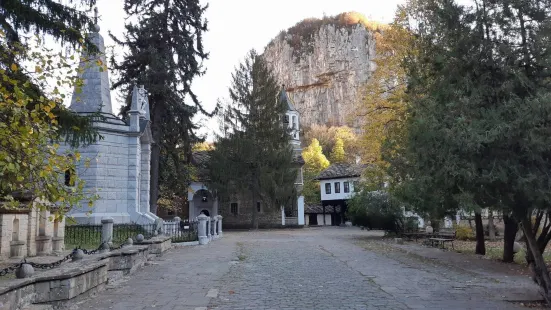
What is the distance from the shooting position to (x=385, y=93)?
74.6ft

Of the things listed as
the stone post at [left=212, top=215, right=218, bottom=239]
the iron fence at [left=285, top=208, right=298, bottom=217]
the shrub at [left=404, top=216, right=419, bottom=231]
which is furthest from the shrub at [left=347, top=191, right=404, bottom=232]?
the iron fence at [left=285, top=208, right=298, bottom=217]

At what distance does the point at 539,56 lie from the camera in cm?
912

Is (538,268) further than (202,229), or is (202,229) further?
(202,229)

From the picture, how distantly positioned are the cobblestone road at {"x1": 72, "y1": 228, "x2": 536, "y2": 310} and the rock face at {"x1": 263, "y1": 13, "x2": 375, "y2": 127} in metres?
104

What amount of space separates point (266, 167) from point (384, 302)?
114 ft

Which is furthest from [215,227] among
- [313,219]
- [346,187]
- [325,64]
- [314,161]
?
[325,64]

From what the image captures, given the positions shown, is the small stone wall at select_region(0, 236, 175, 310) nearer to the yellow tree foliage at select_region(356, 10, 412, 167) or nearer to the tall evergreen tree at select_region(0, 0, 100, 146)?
the tall evergreen tree at select_region(0, 0, 100, 146)

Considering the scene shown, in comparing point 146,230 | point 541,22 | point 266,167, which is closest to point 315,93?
point 266,167

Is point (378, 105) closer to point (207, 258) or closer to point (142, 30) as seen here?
point (207, 258)

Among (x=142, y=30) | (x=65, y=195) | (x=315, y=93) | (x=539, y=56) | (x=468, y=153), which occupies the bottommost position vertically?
(x=65, y=195)

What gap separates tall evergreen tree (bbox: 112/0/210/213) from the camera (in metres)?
29.7

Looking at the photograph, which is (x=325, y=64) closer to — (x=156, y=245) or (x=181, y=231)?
(x=181, y=231)

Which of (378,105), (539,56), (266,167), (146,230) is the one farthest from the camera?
(266,167)

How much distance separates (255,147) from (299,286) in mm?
33815
